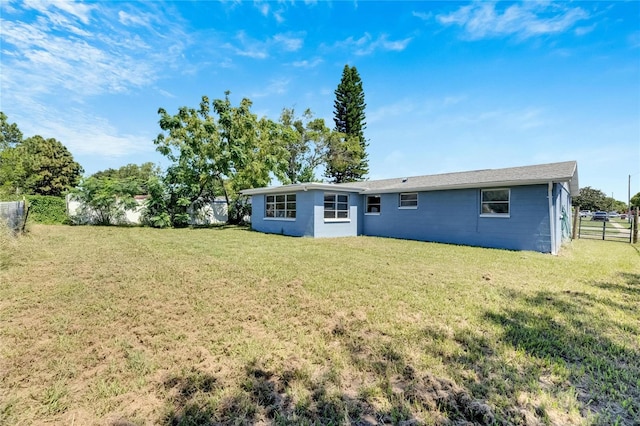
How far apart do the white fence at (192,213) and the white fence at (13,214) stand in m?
8.30


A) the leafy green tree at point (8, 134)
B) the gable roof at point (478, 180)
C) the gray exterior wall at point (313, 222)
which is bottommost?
the gray exterior wall at point (313, 222)

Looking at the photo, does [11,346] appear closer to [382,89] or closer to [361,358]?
[361,358]

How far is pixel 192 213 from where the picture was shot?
2022 centimetres

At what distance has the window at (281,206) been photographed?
49.8 feet

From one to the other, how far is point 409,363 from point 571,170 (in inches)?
427

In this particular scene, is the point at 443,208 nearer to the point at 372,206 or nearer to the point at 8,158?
the point at 372,206

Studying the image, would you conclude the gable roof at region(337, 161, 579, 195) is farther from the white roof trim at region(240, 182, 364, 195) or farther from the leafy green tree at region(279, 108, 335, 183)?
the leafy green tree at region(279, 108, 335, 183)

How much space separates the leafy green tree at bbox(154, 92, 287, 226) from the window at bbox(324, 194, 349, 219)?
28.5ft

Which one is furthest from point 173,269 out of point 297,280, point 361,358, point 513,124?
point 513,124

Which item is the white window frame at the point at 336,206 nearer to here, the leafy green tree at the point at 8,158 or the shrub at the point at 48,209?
the shrub at the point at 48,209

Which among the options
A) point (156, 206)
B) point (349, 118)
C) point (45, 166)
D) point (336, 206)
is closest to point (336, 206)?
point (336, 206)

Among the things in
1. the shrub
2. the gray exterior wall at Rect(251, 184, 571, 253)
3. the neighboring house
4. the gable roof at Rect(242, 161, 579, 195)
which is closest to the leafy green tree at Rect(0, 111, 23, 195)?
the shrub

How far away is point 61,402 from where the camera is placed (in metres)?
2.42

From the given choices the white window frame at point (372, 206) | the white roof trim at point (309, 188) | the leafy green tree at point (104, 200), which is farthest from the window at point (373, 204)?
the leafy green tree at point (104, 200)
